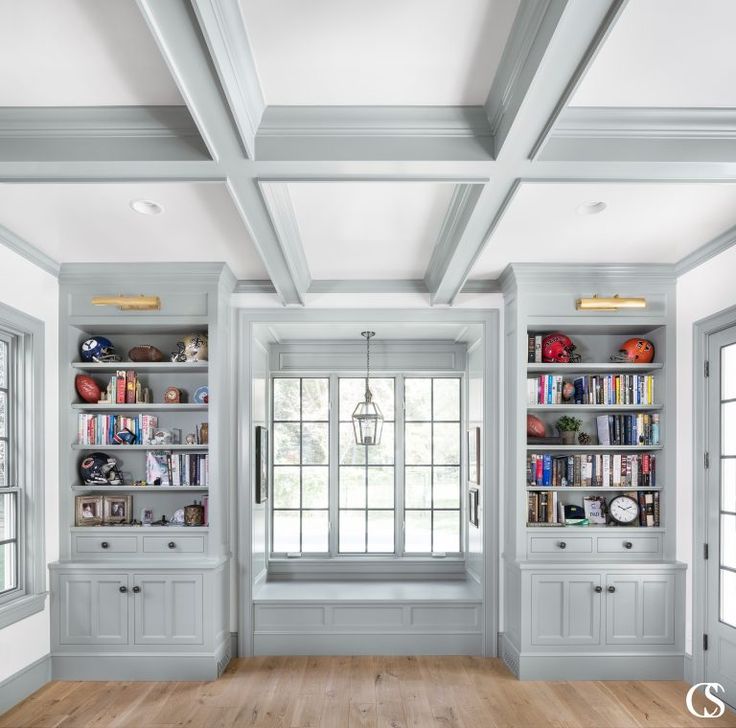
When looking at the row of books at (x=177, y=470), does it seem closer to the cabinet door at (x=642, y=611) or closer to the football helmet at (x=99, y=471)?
the football helmet at (x=99, y=471)

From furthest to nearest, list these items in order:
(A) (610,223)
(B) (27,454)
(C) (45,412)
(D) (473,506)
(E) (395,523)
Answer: (E) (395,523) < (D) (473,506) < (C) (45,412) < (B) (27,454) < (A) (610,223)

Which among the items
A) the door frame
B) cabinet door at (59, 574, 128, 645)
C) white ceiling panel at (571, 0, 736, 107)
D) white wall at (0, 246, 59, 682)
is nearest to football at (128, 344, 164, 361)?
white wall at (0, 246, 59, 682)

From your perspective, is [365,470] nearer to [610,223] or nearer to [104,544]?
[104,544]

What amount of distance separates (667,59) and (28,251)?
3676mm

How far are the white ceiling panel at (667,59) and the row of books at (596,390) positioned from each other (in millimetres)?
2800

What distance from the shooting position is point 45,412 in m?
4.76

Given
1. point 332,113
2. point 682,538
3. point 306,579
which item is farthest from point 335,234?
point 306,579

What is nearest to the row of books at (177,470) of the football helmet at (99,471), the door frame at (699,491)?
the football helmet at (99,471)

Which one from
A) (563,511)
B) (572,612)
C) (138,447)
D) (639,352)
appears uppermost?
(639,352)

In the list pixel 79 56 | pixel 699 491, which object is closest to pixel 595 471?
pixel 699 491

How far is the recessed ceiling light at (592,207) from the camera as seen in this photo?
12.0 ft

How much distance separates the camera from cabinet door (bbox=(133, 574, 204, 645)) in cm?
484

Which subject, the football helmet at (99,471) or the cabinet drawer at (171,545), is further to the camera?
the football helmet at (99,471)

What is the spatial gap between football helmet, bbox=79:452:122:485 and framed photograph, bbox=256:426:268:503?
3.33ft
